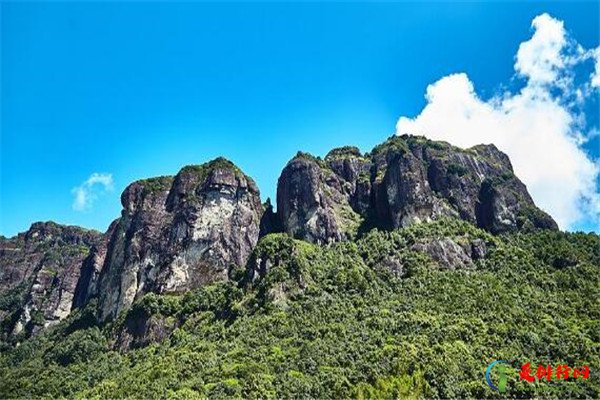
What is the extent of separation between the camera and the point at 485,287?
77.6 metres

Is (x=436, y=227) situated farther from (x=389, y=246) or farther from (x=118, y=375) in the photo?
(x=118, y=375)

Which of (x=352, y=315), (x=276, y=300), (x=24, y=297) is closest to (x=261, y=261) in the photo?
(x=276, y=300)

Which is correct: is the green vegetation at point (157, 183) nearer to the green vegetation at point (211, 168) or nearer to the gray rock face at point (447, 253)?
the green vegetation at point (211, 168)

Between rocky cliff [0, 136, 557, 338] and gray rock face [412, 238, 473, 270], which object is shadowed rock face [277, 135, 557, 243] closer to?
rocky cliff [0, 136, 557, 338]

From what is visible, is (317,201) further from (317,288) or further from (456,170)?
(317,288)

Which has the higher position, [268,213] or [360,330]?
[268,213]

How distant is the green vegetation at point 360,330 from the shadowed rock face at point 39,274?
2057 centimetres

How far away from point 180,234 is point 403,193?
4178cm

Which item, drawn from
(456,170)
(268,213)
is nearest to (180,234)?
(268,213)

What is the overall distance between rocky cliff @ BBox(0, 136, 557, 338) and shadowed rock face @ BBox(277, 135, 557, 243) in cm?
23

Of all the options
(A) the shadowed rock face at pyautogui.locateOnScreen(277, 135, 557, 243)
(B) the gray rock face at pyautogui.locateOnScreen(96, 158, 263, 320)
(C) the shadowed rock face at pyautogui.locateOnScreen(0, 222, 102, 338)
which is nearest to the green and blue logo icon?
(A) the shadowed rock face at pyautogui.locateOnScreen(277, 135, 557, 243)

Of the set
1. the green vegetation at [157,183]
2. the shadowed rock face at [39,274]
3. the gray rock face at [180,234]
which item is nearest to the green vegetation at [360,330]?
the gray rock face at [180,234]

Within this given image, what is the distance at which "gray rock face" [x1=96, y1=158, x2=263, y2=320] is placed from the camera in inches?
4063

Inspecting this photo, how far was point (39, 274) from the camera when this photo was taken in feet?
448
